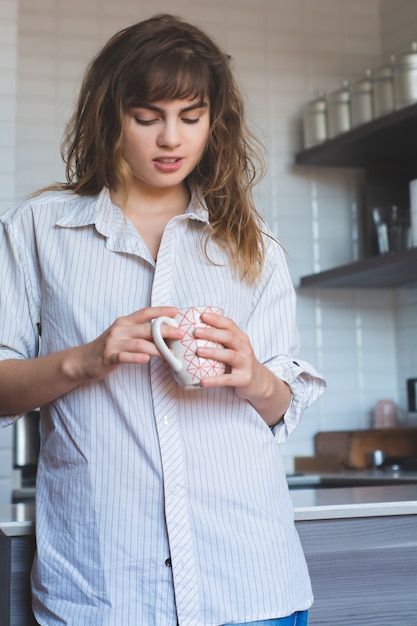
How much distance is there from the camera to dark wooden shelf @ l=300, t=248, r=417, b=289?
122 inches

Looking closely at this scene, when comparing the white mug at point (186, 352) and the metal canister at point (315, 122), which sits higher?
the metal canister at point (315, 122)

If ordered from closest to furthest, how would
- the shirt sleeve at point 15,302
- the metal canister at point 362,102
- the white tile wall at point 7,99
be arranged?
1. the shirt sleeve at point 15,302
2. the white tile wall at point 7,99
3. the metal canister at point 362,102

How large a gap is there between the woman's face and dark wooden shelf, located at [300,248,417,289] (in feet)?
Result: 6.32

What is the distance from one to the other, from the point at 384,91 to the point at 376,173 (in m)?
0.44

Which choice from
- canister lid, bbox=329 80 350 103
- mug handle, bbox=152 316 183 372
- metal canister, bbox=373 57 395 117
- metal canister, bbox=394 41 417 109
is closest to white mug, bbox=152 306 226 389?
mug handle, bbox=152 316 183 372

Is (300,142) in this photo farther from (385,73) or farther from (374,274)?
(374,274)

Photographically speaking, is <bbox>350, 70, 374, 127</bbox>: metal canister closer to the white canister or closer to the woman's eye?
the white canister

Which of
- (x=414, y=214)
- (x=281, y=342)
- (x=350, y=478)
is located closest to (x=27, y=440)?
(x=350, y=478)

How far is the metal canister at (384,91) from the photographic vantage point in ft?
10.7

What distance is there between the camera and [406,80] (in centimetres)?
315

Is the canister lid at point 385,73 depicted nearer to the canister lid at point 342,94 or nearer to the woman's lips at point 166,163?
the canister lid at point 342,94


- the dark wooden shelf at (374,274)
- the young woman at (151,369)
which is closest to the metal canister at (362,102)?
the dark wooden shelf at (374,274)

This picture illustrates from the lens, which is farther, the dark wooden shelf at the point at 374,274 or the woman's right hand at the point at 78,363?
the dark wooden shelf at the point at 374,274

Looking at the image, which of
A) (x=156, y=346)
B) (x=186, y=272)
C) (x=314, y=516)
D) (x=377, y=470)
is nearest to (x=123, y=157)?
(x=186, y=272)
